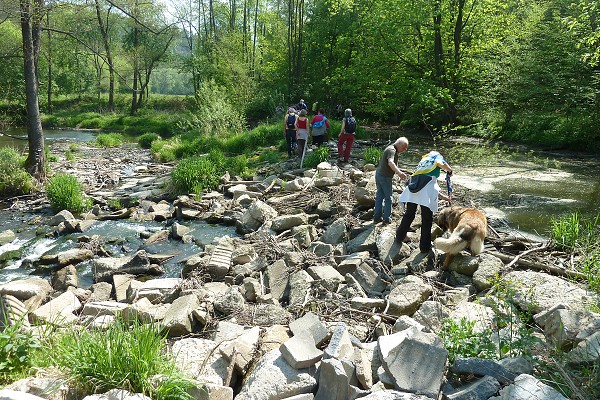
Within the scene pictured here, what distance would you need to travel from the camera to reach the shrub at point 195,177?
13617 mm

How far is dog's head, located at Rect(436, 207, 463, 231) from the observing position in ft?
23.6

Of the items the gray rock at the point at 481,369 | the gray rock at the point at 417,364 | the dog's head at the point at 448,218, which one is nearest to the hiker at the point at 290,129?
the dog's head at the point at 448,218

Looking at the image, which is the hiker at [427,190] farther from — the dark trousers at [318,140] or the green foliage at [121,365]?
the dark trousers at [318,140]

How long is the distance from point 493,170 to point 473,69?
10247 millimetres

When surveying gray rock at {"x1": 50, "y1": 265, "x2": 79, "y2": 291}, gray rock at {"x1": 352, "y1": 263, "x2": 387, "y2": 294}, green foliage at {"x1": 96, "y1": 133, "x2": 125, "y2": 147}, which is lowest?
gray rock at {"x1": 50, "y1": 265, "x2": 79, "y2": 291}

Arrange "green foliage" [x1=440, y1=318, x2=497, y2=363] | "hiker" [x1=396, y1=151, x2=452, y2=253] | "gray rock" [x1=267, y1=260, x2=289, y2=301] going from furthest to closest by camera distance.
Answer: "hiker" [x1=396, y1=151, x2=452, y2=253] < "gray rock" [x1=267, y1=260, x2=289, y2=301] < "green foliage" [x1=440, y1=318, x2=497, y2=363]

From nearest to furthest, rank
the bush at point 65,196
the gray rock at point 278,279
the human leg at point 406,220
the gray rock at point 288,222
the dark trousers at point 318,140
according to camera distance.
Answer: the gray rock at point 278,279 < the human leg at point 406,220 < the gray rock at point 288,222 < the bush at point 65,196 < the dark trousers at point 318,140

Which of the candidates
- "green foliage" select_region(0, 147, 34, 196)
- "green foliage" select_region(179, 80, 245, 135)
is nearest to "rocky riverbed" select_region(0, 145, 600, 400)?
"green foliage" select_region(0, 147, 34, 196)

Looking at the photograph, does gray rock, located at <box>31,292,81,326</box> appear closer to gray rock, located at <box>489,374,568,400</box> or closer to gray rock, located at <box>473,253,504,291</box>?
gray rock, located at <box>489,374,568,400</box>

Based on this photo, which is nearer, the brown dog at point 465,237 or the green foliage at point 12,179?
the brown dog at point 465,237

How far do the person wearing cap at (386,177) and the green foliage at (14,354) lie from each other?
19.7ft

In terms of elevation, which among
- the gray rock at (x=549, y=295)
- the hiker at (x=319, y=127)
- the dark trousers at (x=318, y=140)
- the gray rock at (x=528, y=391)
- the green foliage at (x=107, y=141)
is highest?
the hiker at (x=319, y=127)

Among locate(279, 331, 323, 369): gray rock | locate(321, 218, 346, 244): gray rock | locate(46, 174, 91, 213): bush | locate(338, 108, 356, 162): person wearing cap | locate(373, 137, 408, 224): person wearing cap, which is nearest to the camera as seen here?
locate(279, 331, 323, 369): gray rock

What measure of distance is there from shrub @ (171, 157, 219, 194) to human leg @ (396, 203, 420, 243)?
7.21 meters
